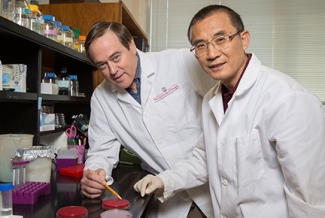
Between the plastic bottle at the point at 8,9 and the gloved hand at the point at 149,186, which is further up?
the plastic bottle at the point at 8,9

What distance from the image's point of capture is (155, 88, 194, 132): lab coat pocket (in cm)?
134

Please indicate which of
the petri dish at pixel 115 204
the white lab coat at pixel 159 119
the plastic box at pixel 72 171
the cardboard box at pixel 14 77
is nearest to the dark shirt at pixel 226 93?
the white lab coat at pixel 159 119

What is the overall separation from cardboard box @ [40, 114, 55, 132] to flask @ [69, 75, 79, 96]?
0.26 m

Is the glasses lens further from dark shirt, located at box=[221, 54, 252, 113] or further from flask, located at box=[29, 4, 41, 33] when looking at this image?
flask, located at box=[29, 4, 41, 33]

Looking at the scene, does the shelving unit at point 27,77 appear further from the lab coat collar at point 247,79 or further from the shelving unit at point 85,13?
the lab coat collar at point 247,79

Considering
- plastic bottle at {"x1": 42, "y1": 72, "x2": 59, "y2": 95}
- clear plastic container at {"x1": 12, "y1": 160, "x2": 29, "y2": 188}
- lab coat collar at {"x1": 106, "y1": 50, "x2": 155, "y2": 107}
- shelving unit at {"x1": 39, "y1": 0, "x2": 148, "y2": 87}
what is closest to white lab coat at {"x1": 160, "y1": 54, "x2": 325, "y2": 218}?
lab coat collar at {"x1": 106, "y1": 50, "x2": 155, "y2": 107}

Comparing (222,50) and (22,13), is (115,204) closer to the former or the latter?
(222,50)

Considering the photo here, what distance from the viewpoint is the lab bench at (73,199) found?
0.88 m

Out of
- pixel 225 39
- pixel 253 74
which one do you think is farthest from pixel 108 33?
pixel 253 74

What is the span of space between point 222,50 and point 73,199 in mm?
747

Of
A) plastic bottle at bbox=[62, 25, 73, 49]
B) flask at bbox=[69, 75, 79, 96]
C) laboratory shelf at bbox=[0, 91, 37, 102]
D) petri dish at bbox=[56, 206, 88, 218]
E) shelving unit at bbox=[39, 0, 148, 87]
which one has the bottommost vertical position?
petri dish at bbox=[56, 206, 88, 218]

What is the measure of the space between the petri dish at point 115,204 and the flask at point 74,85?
3.05 ft

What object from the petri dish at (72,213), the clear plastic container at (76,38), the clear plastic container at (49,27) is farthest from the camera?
the clear plastic container at (76,38)

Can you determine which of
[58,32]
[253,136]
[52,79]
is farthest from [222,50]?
[52,79]
